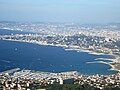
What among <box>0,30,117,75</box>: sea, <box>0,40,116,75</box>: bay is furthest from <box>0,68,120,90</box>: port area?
<box>0,40,116,75</box>: bay

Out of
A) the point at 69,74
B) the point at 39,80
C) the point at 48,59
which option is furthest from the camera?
the point at 48,59

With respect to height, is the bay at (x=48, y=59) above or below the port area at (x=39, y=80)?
below

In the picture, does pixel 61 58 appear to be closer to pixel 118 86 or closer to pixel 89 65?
pixel 89 65

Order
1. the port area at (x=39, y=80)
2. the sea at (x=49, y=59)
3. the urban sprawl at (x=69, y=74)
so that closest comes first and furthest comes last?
the port area at (x=39, y=80)
the urban sprawl at (x=69, y=74)
the sea at (x=49, y=59)

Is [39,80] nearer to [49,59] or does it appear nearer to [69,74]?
[69,74]

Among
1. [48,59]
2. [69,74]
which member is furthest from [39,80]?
[48,59]

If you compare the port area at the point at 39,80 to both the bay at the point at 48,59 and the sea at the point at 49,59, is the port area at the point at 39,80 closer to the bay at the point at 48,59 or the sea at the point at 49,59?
the sea at the point at 49,59

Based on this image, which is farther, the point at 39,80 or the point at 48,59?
the point at 48,59

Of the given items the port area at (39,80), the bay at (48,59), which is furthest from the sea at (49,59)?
the port area at (39,80)

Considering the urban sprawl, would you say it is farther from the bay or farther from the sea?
the bay

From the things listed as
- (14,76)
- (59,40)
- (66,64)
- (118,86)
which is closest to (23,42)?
(59,40)
